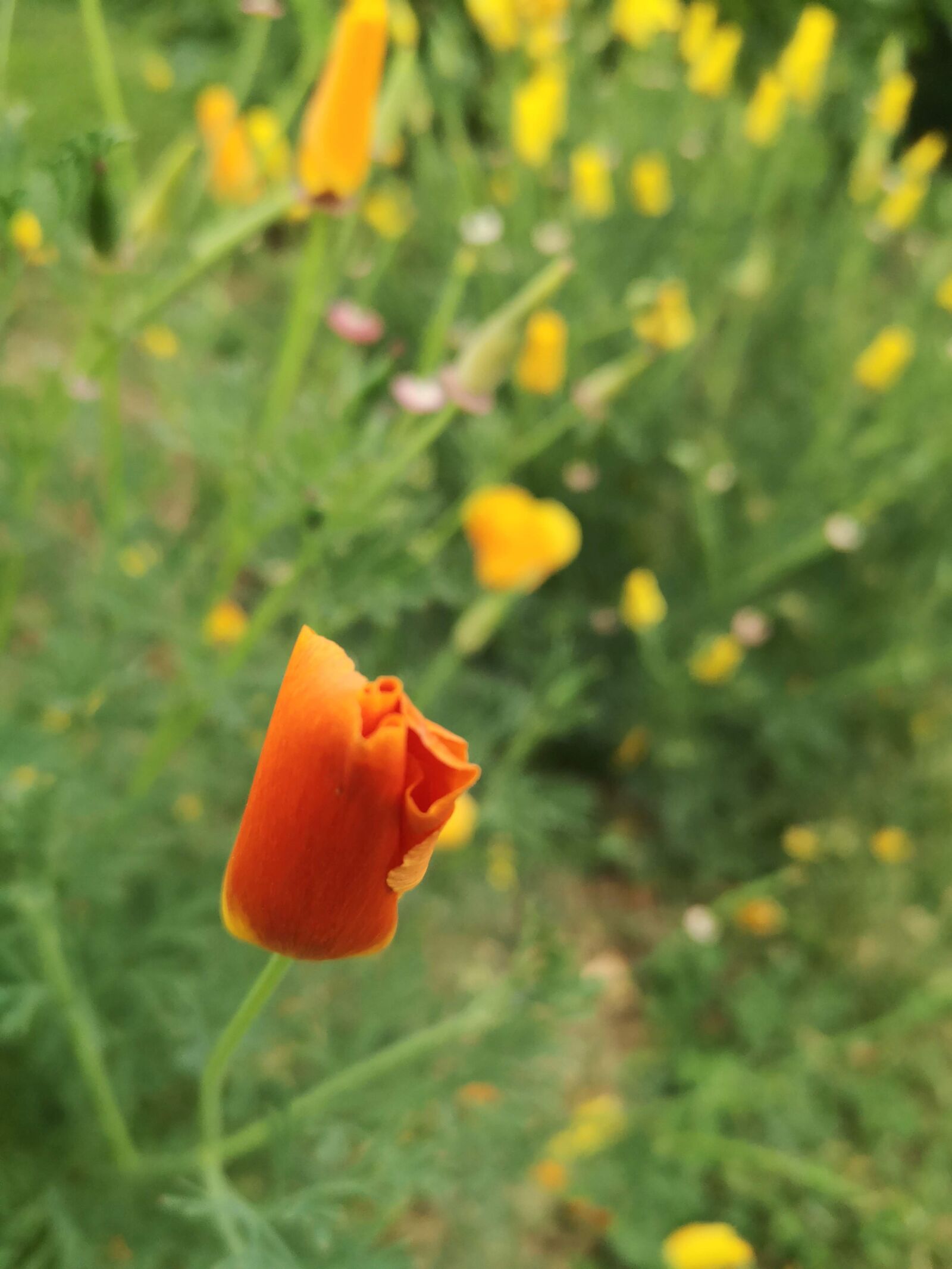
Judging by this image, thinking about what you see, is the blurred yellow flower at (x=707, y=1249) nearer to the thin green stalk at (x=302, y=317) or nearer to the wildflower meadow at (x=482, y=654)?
the wildflower meadow at (x=482, y=654)

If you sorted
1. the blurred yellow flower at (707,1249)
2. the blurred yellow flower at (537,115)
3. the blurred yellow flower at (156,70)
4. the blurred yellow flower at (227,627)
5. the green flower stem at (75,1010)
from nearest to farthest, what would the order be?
the green flower stem at (75,1010) < the blurred yellow flower at (707,1249) < the blurred yellow flower at (227,627) < the blurred yellow flower at (537,115) < the blurred yellow flower at (156,70)

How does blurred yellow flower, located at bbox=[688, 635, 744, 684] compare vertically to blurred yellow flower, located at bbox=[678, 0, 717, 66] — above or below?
below

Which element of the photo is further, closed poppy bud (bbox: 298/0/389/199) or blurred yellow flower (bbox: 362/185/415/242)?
blurred yellow flower (bbox: 362/185/415/242)

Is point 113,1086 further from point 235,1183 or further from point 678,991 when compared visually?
point 678,991

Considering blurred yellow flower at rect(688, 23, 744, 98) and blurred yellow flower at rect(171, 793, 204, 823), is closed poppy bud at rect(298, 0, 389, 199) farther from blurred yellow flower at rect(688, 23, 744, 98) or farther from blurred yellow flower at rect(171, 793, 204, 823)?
blurred yellow flower at rect(688, 23, 744, 98)

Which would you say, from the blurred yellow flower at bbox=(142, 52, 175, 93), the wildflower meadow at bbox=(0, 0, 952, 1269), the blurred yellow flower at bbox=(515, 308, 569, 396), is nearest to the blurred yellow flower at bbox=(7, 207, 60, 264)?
the wildflower meadow at bbox=(0, 0, 952, 1269)

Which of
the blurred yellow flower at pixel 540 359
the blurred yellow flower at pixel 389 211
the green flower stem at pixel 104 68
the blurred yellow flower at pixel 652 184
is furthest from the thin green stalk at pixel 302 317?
the blurred yellow flower at pixel 652 184
